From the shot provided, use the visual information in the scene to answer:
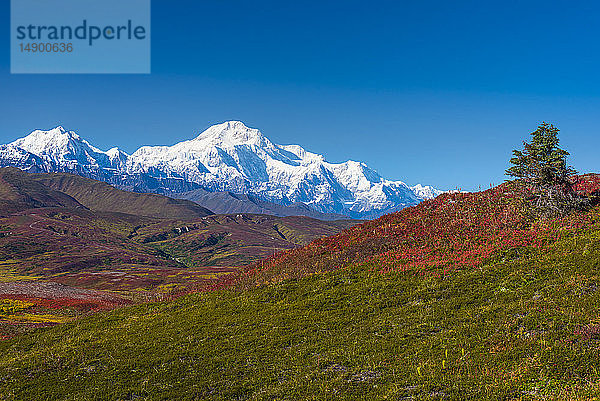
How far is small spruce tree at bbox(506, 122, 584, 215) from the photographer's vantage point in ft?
118

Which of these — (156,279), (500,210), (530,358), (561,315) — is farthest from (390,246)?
(156,279)

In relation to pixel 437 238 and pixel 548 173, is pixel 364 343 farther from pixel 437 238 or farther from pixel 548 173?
pixel 548 173

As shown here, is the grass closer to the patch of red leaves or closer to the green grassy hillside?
the green grassy hillside

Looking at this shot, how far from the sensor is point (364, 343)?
22438 mm

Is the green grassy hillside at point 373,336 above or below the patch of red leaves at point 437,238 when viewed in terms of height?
below

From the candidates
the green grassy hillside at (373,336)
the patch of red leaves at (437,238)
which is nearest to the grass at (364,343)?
the green grassy hillside at (373,336)

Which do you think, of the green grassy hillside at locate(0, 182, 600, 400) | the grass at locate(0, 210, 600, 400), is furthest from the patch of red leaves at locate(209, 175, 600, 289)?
the grass at locate(0, 210, 600, 400)

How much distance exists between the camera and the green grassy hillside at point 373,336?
17281mm

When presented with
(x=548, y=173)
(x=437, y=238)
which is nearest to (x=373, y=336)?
(x=437, y=238)

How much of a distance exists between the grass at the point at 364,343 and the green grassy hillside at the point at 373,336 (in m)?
0.09

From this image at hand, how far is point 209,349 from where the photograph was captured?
81.1 feet

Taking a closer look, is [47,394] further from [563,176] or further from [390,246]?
[563,176]

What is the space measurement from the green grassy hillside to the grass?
0.29ft

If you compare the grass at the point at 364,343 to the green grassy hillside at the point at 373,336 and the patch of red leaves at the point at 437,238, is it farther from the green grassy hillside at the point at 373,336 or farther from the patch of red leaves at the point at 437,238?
the patch of red leaves at the point at 437,238
